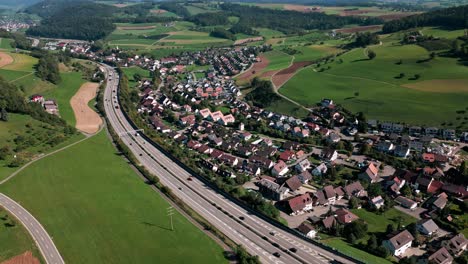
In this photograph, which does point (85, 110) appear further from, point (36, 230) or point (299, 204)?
point (299, 204)

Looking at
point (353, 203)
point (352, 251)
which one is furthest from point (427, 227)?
point (352, 251)

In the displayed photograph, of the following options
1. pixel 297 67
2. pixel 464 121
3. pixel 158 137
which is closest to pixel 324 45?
pixel 297 67

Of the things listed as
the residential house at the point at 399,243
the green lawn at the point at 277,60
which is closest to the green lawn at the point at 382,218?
the residential house at the point at 399,243

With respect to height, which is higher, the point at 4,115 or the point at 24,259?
the point at 4,115

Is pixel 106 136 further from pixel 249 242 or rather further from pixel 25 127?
pixel 249 242

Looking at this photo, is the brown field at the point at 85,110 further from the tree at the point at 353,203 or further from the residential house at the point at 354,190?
the tree at the point at 353,203

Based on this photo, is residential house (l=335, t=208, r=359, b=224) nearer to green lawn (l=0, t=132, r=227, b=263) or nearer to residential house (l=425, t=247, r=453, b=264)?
residential house (l=425, t=247, r=453, b=264)
